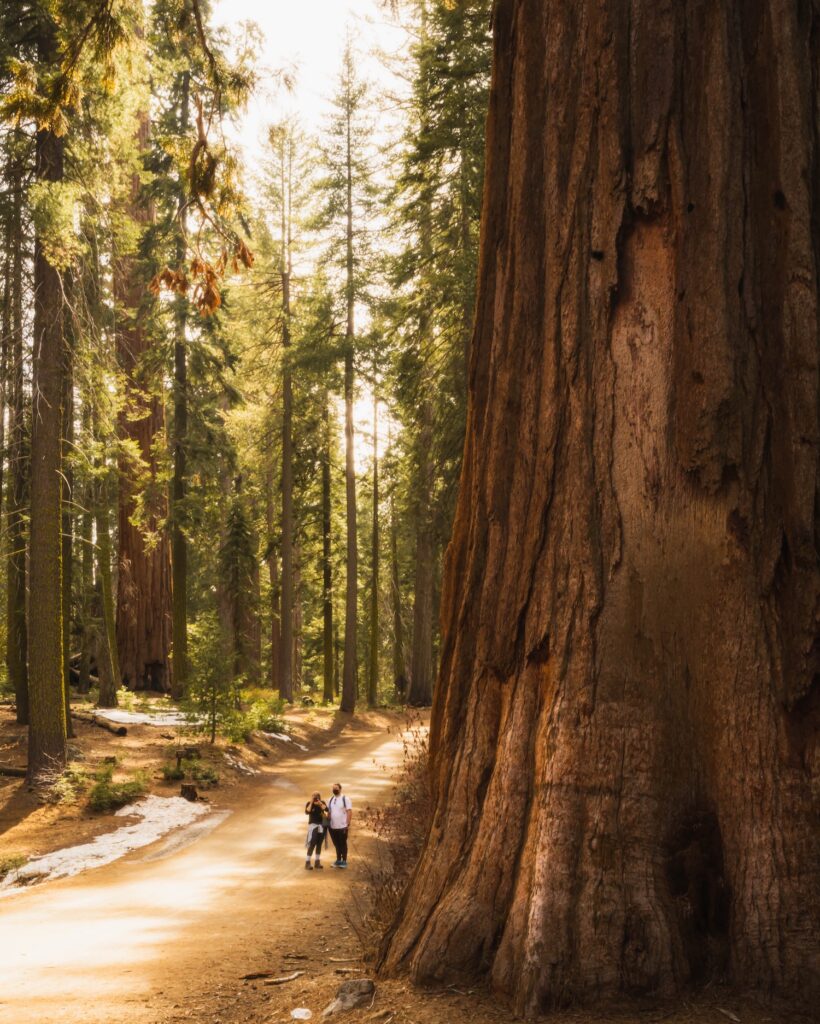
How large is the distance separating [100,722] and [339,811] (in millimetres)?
10380

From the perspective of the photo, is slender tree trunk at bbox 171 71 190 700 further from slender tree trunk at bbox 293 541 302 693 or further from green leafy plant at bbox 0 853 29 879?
green leafy plant at bbox 0 853 29 879

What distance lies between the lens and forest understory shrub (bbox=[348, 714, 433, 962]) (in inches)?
232

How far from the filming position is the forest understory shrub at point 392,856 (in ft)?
19.3

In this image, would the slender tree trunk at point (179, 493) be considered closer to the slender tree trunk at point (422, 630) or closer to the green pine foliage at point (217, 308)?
the green pine foliage at point (217, 308)

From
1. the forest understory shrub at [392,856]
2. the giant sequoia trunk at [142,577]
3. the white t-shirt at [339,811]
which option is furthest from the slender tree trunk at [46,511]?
the giant sequoia trunk at [142,577]

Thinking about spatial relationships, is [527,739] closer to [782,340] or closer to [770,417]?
[770,417]

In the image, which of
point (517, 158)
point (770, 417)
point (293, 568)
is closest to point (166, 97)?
point (293, 568)

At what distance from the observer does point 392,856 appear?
28.4ft

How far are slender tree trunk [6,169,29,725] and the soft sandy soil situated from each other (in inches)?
248

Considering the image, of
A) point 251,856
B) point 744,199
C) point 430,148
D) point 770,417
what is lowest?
point 251,856

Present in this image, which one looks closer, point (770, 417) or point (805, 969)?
point (805, 969)

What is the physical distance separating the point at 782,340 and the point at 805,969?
266 cm

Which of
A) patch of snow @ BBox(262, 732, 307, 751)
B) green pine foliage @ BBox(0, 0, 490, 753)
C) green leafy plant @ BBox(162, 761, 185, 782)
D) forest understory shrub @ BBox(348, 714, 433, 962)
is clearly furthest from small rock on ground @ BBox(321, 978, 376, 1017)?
patch of snow @ BBox(262, 732, 307, 751)

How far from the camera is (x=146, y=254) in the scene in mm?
25328
